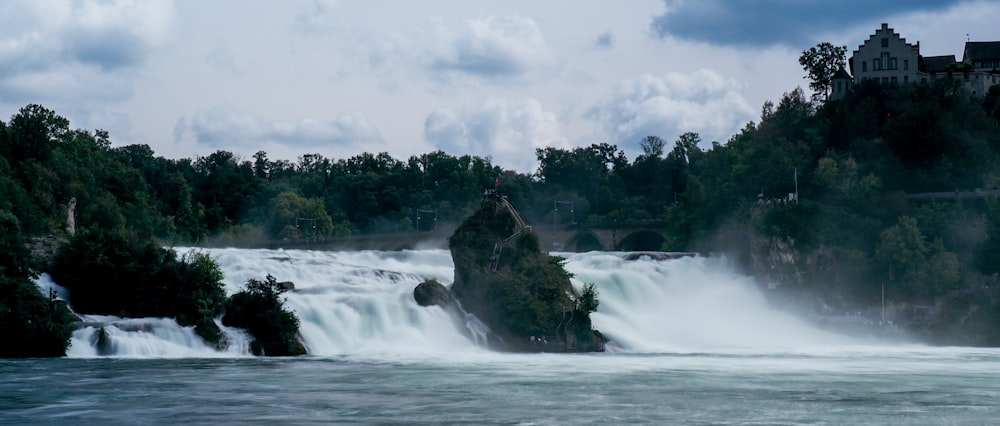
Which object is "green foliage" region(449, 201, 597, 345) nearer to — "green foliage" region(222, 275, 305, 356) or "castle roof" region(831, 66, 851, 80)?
"green foliage" region(222, 275, 305, 356)

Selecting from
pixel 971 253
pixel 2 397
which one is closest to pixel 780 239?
pixel 971 253

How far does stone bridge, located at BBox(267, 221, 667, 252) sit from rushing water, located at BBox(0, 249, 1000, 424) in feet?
91.5

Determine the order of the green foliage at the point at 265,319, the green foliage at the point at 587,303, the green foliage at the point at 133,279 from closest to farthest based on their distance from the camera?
1. the green foliage at the point at 265,319
2. the green foliage at the point at 133,279
3. the green foliage at the point at 587,303

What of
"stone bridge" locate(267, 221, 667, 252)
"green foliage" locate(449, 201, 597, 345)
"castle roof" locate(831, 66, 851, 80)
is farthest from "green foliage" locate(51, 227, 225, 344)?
"castle roof" locate(831, 66, 851, 80)

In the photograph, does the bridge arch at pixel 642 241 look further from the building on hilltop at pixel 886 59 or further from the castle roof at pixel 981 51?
the castle roof at pixel 981 51

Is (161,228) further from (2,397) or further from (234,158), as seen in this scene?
(2,397)

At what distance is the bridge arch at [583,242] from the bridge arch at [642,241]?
7.20 feet

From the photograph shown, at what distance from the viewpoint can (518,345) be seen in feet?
165

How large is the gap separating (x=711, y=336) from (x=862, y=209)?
1866cm

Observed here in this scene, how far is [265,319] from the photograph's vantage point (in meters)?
45.9

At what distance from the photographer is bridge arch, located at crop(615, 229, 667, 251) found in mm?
101688

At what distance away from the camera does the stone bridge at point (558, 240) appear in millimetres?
94250

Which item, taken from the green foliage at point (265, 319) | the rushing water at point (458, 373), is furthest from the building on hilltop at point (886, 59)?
the green foliage at point (265, 319)

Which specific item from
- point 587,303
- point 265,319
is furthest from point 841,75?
point 265,319
